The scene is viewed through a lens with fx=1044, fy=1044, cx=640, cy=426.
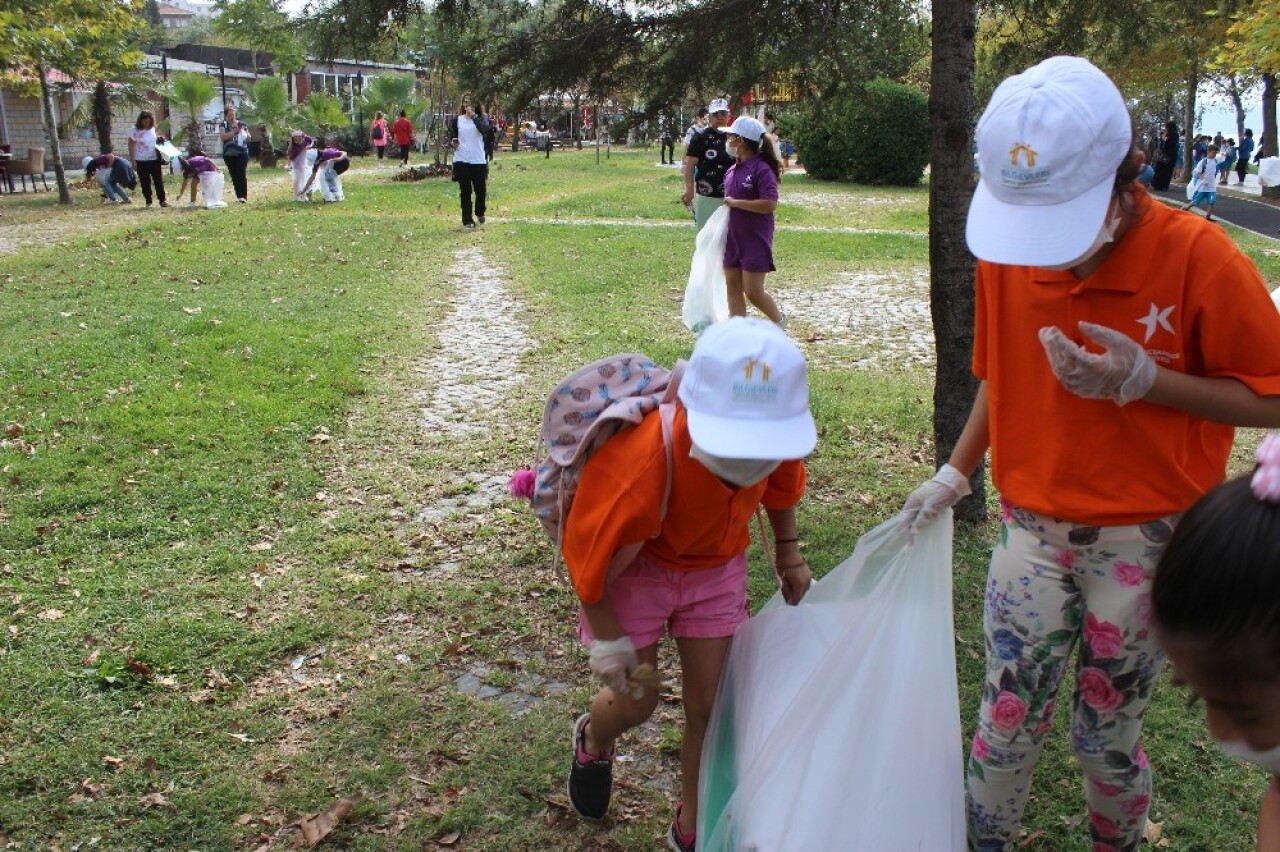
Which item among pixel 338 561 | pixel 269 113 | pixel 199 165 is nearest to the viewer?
pixel 338 561

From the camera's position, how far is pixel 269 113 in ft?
94.9

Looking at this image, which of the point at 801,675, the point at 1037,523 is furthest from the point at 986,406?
the point at 801,675

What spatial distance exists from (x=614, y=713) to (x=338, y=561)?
215 cm

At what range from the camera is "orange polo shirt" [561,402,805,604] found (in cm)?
213

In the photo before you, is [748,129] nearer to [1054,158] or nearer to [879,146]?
[1054,158]

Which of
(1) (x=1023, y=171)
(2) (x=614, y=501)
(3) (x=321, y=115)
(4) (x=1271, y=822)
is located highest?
(3) (x=321, y=115)

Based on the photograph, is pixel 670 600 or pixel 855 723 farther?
pixel 670 600

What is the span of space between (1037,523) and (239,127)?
64.7ft

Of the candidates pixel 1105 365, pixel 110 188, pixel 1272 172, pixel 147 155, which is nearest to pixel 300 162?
pixel 147 155

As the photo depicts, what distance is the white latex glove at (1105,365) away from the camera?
179cm

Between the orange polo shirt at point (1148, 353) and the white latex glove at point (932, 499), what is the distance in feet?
0.56

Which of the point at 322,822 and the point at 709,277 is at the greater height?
the point at 709,277

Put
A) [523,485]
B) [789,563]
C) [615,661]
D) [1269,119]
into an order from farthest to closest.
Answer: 1. [1269,119]
2. [789,563]
3. [523,485]
4. [615,661]

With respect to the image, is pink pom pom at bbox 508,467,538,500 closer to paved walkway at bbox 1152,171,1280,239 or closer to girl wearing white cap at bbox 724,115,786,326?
girl wearing white cap at bbox 724,115,786,326
